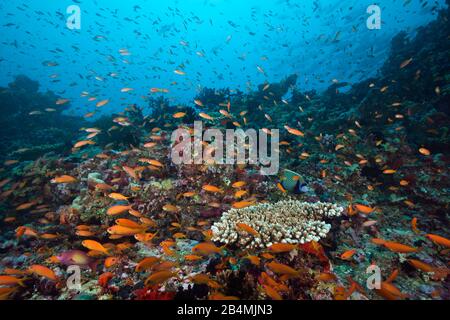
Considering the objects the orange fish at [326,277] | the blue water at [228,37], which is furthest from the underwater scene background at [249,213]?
the blue water at [228,37]

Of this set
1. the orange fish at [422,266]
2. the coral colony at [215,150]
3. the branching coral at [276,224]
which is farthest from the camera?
the coral colony at [215,150]

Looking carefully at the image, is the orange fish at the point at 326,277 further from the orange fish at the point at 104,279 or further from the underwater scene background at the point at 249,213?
the orange fish at the point at 104,279

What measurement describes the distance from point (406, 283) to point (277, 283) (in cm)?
256

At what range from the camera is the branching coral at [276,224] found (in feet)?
14.0

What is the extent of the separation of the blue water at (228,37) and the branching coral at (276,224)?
8.76 meters

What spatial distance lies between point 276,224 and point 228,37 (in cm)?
2002

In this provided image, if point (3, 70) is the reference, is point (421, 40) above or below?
below

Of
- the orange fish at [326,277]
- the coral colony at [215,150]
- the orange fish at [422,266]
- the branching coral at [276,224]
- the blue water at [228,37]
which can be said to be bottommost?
the orange fish at [326,277]

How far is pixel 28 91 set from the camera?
86.0 feet

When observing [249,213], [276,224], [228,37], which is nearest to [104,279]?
[249,213]

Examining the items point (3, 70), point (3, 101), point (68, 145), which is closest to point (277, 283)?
point (68, 145)

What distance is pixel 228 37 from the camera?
20.5 meters
